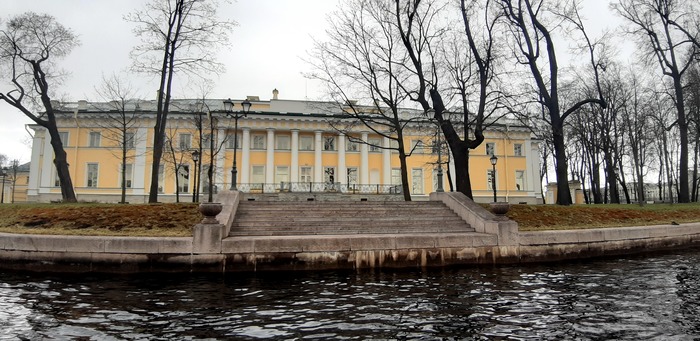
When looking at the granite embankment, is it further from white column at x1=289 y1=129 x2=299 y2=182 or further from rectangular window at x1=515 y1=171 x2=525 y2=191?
rectangular window at x1=515 y1=171 x2=525 y2=191

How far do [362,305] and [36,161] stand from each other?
144ft

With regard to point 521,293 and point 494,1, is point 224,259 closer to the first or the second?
point 521,293

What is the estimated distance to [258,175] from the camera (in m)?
40.3

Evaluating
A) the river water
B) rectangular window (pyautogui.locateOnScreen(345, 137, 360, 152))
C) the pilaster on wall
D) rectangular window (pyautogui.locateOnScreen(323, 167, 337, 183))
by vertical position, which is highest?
rectangular window (pyautogui.locateOnScreen(345, 137, 360, 152))

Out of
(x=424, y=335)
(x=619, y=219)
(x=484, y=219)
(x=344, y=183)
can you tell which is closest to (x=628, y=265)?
(x=484, y=219)

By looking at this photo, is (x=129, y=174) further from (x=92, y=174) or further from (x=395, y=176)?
(x=395, y=176)

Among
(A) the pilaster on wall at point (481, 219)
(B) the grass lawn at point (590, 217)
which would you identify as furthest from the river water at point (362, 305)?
(B) the grass lawn at point (590, 217)

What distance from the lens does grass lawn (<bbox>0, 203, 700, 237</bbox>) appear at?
1260 cm

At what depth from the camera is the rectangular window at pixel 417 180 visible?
43062 millimetres

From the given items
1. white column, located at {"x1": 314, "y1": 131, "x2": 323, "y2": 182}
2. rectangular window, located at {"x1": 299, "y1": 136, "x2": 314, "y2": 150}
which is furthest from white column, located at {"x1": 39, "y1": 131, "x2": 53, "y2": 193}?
white column, located at {"x1": 314, "y1": 131, "x2": 323, "y2": 182}

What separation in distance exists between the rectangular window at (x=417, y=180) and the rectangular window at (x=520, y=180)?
11128 mm

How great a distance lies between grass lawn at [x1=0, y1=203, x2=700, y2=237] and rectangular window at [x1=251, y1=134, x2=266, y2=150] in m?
25.7

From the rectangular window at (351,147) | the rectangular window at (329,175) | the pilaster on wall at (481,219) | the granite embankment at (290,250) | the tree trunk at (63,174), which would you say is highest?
the rectangular window at (351,147)

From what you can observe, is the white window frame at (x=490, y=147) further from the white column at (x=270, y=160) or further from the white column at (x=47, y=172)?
the white column at (x=47, y=172)
